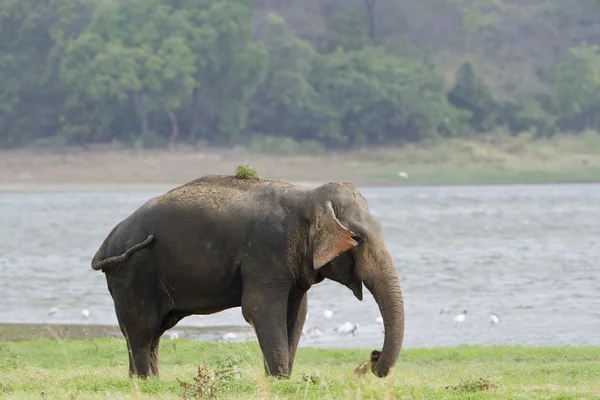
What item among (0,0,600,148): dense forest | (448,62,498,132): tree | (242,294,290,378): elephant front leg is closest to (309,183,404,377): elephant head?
(242,294,290,378): elephant front leg

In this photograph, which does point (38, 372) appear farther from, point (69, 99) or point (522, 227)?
point (69, 99)

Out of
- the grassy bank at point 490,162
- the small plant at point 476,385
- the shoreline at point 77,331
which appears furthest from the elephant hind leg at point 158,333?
the grassy bank at point 490,162

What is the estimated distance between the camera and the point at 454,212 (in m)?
65.9

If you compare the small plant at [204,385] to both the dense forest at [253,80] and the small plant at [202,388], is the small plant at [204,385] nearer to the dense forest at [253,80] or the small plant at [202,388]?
the small plant at [202,388]

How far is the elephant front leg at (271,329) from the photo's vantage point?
42.0 feet

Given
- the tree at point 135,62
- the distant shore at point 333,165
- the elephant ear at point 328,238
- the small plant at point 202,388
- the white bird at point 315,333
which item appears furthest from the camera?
the tree at point 135,62

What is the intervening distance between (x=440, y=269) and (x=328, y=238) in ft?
88.8

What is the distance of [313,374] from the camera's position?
12.3 metres

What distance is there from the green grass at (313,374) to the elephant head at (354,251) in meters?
0.64

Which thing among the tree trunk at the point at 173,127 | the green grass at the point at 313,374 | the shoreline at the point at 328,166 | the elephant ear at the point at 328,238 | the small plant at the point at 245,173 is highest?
the small plant at the point at 245,173

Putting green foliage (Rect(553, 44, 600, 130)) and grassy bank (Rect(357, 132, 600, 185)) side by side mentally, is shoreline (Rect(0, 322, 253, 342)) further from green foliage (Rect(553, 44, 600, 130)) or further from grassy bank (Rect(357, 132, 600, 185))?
green foliage (Rect(553, 44, 600, 130))

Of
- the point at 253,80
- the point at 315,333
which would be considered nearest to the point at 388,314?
the point at 315,333

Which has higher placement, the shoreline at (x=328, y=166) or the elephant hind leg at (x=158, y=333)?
the elephant hind leg at (x=158, y=333)

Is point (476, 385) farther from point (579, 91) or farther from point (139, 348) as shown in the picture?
point (579, 91)
